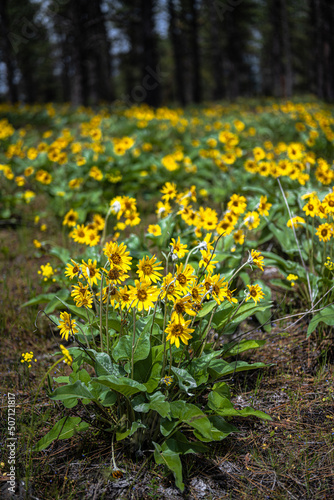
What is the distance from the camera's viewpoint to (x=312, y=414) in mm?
1846

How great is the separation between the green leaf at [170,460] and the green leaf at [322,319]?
3.17 feet

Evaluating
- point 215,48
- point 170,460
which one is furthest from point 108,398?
point 215,48

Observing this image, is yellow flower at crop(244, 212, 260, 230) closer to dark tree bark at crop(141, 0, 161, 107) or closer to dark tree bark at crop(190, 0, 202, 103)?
dark tree bark at crop(141, 0, 161, 107)

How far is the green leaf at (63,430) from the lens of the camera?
157 cm

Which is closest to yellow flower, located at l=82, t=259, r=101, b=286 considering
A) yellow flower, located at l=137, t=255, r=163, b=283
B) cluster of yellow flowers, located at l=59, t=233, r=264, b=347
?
cluster of yellow flowers, located at l=59, t=233, r=264, b=347

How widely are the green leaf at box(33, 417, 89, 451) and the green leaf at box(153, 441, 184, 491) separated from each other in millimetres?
345

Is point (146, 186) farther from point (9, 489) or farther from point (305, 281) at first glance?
point (9, 489)

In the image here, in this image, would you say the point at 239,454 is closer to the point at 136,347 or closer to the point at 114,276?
the point at 136,347

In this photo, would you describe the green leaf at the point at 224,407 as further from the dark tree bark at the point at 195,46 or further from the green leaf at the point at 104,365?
the dark tree bark at the point at 195,46

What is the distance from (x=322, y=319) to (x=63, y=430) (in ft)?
4.69

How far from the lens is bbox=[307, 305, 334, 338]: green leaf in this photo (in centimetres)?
201

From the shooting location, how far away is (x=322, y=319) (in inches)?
80.8

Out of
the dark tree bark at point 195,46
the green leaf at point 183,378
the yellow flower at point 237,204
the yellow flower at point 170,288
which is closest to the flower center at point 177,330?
the yellow flower at point 170,288

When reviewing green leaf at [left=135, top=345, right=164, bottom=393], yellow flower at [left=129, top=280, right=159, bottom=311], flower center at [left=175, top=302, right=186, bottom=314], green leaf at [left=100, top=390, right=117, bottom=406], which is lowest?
green leaf at [left=100, top=390, right=117, bottom=406]
